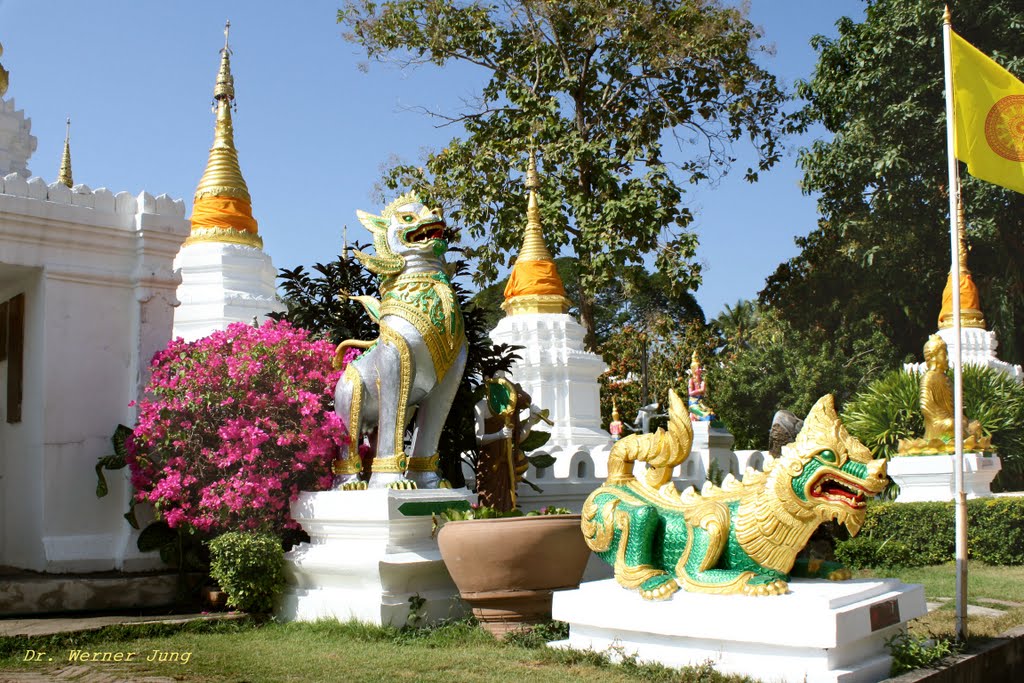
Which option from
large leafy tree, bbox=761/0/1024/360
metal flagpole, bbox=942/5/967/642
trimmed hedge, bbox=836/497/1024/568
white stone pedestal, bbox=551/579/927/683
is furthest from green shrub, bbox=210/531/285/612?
large leafy tree, bbox=761/0/1024/360

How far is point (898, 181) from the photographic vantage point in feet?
99.8

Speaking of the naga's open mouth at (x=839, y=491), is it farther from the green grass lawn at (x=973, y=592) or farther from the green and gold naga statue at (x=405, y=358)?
the green and gold naga statue at (x=405, y=358)

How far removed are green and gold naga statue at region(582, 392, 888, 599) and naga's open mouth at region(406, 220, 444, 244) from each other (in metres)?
2.72

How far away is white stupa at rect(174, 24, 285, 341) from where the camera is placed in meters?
14.4

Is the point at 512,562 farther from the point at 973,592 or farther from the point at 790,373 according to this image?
the point at 790,373

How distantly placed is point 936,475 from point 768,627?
370 inches

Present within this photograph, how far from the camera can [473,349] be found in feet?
31.0

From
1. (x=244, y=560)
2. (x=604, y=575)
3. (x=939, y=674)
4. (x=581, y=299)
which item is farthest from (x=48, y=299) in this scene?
(x=581, y=299)

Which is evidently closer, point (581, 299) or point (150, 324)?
point (150, 324)

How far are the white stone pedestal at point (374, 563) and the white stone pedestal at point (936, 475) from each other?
27.0 feet

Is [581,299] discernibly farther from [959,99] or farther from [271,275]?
[959,99]

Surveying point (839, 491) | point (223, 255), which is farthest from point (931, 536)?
point (223, 255)

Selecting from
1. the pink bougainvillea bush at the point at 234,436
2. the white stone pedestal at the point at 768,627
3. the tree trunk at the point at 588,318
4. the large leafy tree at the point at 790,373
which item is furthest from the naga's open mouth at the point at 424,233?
the large leafy tree at the point at 790,373

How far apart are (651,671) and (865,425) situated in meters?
13.6
